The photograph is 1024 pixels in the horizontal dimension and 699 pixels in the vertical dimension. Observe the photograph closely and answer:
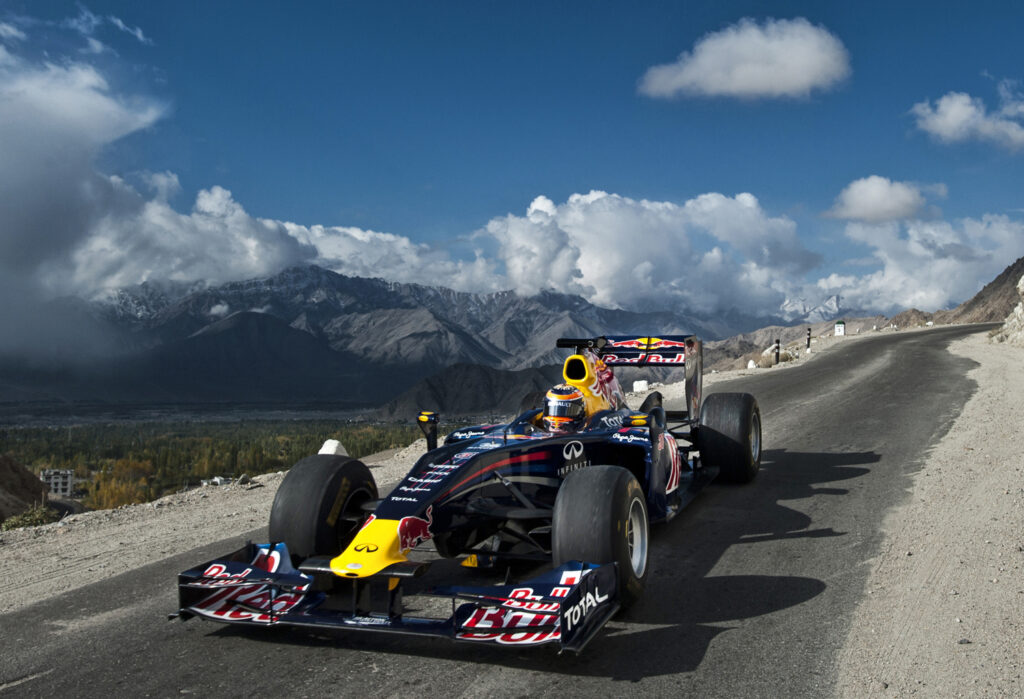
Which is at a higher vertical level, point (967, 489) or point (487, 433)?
point (487, 433)

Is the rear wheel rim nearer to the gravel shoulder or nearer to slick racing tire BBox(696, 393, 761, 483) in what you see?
the gravel shoulder

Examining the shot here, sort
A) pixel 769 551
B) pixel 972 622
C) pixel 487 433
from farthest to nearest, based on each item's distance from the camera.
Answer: pixel 487 433 < pixel 769 551 < pixel 972 622


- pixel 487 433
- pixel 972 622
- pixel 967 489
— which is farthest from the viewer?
pixel 967 489

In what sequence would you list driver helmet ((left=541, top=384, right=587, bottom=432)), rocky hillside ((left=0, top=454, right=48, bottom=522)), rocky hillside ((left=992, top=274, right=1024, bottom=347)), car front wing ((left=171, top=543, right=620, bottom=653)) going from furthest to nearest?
rocky hillside ((left=992, top=274, right=1024, bottom=347)) < rocky hillside ((left=0, top=454, right=48, bottom=522)) < driver helmet ((left=541, top=384, right=587, bottom=432)) < car front wing ((left=171, top=543, right=620, bottom=653))

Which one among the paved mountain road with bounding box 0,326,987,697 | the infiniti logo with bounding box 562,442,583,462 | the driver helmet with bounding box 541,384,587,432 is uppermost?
the driver helmet with bounding box 541,384,587,432

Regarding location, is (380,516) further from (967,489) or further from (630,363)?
(967,489)

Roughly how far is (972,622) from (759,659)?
1.69 meters

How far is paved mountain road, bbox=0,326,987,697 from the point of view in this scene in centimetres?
495

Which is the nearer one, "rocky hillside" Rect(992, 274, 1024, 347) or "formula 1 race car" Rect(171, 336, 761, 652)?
"formula 1 race car" Rect(171, 336, 761, 652)

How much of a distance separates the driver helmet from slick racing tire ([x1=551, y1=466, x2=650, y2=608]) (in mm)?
2457

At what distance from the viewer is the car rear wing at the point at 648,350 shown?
36.5ft

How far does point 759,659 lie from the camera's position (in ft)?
17.3

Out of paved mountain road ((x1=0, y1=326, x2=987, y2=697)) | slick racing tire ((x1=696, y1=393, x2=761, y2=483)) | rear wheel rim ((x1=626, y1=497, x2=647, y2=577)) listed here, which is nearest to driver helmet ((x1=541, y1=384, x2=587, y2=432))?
paved mountain road ((x1=0, y1=326, x2=987, y2=697))

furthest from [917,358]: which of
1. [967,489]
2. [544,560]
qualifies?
[544,560]
